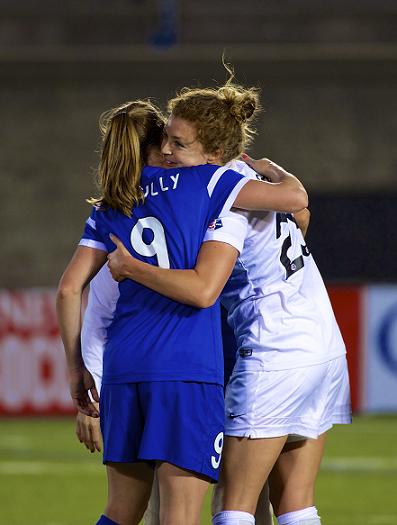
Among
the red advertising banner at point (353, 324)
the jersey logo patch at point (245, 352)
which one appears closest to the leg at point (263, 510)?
the jersey logo patch at point (245, 352)

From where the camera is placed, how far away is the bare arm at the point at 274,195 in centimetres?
396

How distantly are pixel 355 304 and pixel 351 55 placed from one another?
5395mm

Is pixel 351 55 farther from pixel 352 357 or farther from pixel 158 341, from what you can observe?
pixel 158 341

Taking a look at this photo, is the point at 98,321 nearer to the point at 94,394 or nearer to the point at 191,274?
the point at 94,394

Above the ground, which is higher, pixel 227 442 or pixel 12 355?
pixel 227 442

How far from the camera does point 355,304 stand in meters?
13.6

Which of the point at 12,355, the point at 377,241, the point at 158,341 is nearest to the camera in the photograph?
the point at 158,341

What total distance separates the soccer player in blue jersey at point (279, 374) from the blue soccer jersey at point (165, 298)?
0.18 meters

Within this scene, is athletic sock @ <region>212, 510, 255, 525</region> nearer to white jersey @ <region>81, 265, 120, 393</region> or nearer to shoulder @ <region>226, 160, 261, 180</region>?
white jersey @ <region>81, 265, 120, 393</region>

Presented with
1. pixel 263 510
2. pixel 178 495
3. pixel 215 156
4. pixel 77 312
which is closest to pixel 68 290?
pixel 77 312

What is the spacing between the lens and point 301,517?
172 inches

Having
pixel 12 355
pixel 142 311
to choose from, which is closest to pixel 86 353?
pixel 142 311

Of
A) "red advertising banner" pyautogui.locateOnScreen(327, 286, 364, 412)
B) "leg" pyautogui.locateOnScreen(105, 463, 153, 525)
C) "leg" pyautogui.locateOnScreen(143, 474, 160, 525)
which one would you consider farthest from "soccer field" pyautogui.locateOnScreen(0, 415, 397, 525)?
"leg" pyautogui.locateOnScreen(105, 463, 153, 525)

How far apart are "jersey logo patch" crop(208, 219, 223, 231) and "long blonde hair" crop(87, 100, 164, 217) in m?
0.22
